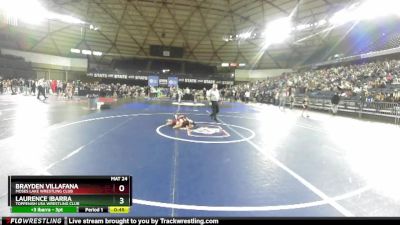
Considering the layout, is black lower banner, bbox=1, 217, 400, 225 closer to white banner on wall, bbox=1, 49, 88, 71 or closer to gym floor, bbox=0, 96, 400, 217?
gym floor, bbox=0, 96, 400, 217

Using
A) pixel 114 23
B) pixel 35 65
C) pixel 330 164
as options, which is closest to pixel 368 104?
→ pixel 330 164

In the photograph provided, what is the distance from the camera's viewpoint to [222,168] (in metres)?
5.03

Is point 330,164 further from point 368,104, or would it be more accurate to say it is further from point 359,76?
point 359,76

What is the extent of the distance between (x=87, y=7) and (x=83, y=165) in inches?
1514

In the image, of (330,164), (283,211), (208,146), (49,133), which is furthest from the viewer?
(49,133)

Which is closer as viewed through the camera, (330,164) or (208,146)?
(330,164)

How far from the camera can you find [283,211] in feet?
11.0
